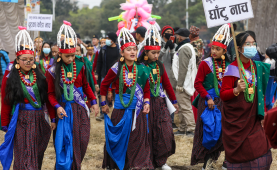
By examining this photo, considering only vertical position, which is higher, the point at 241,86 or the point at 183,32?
the point at 183,32

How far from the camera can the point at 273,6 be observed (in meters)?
12.6

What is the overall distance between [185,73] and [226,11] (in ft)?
11.5

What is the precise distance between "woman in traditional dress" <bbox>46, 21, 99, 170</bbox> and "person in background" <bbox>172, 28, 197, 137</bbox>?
9.58 ft

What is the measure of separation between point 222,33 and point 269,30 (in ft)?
28.6

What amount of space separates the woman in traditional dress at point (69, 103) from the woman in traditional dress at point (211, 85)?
5.46 feet

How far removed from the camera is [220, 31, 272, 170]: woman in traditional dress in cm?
373

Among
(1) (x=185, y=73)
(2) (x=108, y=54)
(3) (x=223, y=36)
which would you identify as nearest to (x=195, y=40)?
(1) (x=185, y=73)

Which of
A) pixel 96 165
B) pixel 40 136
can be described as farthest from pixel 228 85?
pixel 96 165

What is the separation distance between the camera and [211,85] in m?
5.25

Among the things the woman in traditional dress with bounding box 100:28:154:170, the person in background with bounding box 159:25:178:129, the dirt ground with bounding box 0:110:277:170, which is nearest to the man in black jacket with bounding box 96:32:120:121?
the person in background with bounding box 159:25:178:129

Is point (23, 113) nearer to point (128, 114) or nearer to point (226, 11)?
point (128, 114)

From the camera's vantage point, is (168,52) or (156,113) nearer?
(156,113)

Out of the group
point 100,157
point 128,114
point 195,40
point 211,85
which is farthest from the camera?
point 195,40

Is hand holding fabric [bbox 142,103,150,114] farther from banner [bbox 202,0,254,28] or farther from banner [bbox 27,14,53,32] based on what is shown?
banner [bbox 27,14,53,32]
